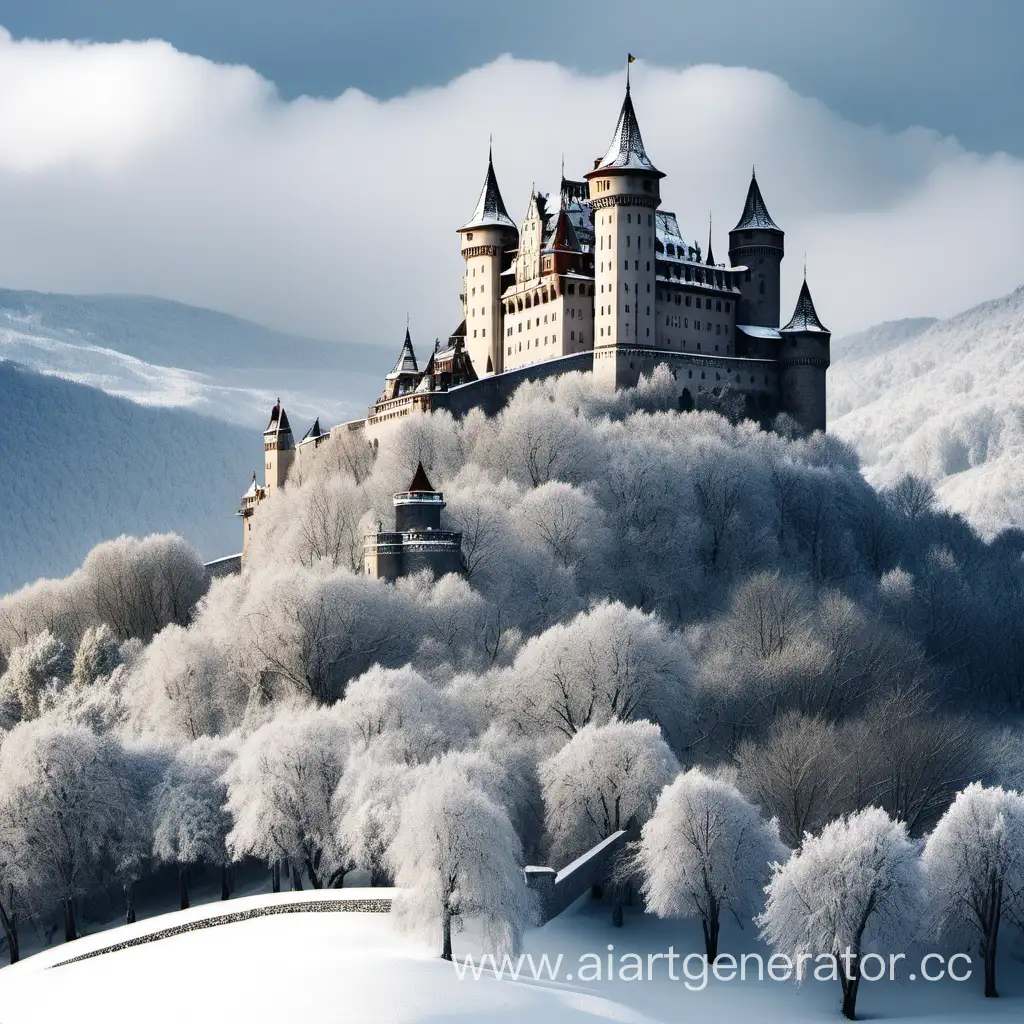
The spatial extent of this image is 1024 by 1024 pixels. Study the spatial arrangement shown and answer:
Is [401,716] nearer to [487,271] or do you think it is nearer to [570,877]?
[570,877]

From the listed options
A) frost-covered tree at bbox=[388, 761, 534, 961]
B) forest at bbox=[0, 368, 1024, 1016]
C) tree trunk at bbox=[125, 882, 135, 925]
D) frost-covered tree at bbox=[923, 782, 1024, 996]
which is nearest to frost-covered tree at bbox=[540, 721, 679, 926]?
forest at bbox=[0, 368, 1024, 1016]

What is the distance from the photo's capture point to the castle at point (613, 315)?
387ft

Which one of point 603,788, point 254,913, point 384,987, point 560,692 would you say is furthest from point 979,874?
point 560,692

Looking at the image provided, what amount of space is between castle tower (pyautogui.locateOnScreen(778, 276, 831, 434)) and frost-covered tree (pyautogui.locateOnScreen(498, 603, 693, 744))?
136 feet

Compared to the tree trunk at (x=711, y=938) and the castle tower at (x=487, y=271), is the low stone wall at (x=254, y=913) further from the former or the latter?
the castle tower at (x=487, y=271)

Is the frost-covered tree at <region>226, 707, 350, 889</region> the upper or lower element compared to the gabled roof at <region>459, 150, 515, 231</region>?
lower

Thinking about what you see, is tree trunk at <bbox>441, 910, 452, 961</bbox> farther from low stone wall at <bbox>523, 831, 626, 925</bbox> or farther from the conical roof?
the conical roof

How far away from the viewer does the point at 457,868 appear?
195 ft

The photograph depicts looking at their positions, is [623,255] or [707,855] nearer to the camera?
[707,855]

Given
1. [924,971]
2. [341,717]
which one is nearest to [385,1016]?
[924,971]

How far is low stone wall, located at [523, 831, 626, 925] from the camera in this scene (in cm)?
6456

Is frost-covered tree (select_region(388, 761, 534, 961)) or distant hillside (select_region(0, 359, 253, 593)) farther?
distant hillside (select_region(0, 359, 253, 593))

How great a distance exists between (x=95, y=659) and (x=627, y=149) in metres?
45.3

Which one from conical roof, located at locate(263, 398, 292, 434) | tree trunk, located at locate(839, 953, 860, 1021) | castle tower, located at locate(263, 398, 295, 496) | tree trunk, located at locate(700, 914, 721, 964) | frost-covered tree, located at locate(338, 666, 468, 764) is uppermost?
conical roof, located at locate(263, 398, 292, 434)
